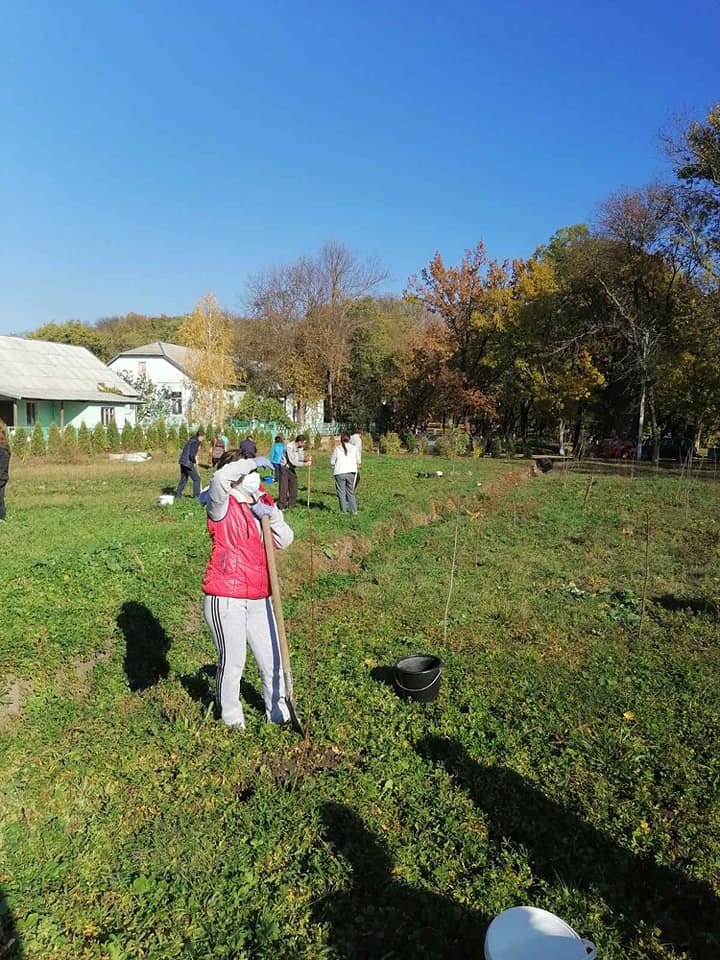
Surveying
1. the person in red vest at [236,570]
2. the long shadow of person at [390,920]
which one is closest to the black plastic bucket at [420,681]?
the person in red vest at [236,570]

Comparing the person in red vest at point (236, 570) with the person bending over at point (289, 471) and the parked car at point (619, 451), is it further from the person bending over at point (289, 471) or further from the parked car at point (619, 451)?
the parked car at point (619, 451)

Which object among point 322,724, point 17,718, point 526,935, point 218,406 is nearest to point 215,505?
point 322,724

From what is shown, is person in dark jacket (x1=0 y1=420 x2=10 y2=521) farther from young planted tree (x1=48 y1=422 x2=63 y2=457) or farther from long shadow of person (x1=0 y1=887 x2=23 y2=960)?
young planted tree (x1=48 y1=422 x2=63 y2=457)

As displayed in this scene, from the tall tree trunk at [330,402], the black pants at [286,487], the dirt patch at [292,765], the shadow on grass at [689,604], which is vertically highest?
the tall tree trunk at [330,402]

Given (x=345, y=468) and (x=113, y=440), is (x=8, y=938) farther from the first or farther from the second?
(x=113, y=440)

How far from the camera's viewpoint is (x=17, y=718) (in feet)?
15.7

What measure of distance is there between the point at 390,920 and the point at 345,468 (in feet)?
30.9

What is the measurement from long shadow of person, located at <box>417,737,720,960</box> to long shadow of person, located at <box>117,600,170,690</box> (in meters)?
2.97

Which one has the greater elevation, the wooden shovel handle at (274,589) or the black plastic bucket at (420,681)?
the wooden shovel handle at (274,589)

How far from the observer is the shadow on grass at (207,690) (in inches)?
197

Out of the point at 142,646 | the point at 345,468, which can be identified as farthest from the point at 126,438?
the point at 142,646

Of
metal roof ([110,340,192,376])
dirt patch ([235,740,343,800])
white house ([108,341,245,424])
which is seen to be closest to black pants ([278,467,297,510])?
dirt patch ([235,740,343,800])

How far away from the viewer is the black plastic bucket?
5078mm

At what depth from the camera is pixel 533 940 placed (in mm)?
2035
